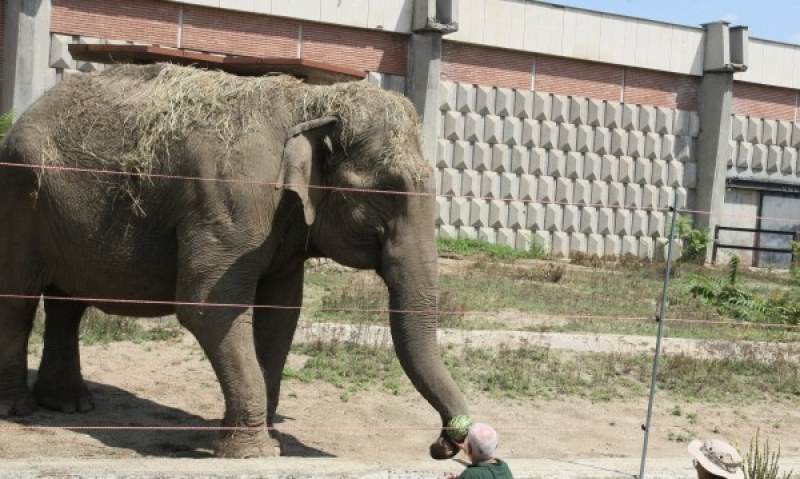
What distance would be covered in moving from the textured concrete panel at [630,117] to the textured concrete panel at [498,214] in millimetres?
3582

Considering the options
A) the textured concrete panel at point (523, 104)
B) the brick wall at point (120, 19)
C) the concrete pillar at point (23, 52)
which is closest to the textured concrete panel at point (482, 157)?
the textured concrete panel at point (523, 104)

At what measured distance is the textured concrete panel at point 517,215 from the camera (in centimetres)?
2825

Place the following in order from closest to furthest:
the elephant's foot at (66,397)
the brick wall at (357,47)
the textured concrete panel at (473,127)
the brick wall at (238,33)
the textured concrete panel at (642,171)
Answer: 1. the elephant's foot at (66,397)
2. the brick wall at (238,33)
3. the brick wall at (357,47)
4. the textured concrete panel at (473,127)
5. the textured concrete panel at (642,171)

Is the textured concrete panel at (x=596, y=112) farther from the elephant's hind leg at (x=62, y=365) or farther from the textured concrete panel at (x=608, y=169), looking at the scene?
the elephant's hind leg at (x=62, y=365)

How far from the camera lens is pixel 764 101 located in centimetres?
3219

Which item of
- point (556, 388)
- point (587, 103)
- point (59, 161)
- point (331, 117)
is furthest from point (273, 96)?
point (587, 103)

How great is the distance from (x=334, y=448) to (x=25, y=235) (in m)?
2.97

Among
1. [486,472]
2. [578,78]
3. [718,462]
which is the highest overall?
[578,78]

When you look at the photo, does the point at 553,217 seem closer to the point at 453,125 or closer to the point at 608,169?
the point at 608,169

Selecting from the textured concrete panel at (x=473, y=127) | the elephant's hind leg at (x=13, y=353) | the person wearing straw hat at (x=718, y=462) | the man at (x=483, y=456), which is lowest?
the elephant's hind leg at (x=13, y=353)

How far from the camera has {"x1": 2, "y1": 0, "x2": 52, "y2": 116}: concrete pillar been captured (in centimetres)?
2148

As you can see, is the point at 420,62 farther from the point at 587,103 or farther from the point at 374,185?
the point at 374,185

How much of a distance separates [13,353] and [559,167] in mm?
19121

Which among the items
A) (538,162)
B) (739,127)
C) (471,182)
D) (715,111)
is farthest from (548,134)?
(739,127)
